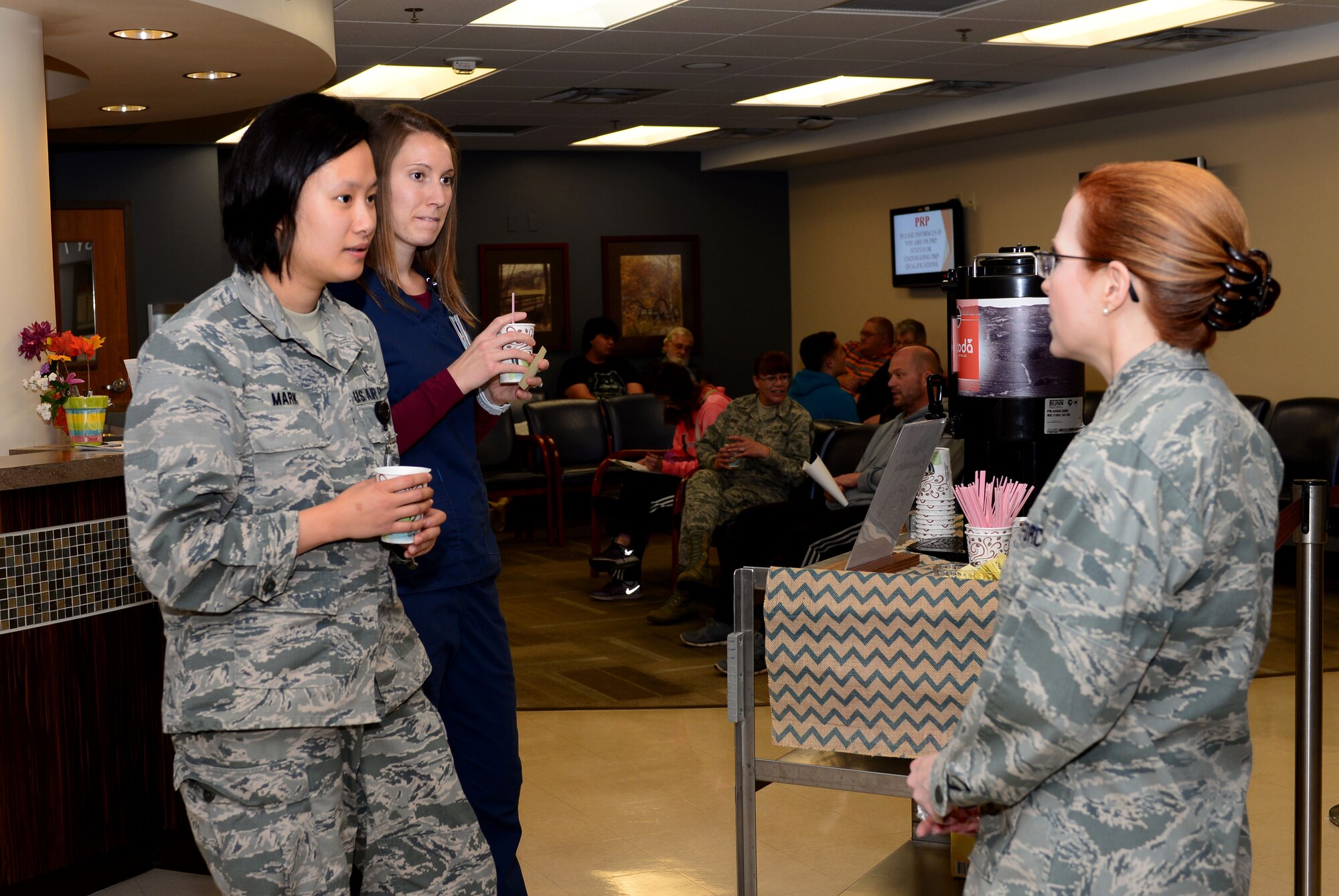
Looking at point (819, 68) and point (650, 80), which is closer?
point (819, 68)

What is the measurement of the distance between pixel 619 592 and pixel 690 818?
324 cm

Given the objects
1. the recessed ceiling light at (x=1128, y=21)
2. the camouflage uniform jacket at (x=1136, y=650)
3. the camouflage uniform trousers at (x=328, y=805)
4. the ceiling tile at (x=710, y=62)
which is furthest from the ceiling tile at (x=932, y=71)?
the camouflage uniform jacket at (x=1136, y=650)

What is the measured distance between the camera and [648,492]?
7.15 meters

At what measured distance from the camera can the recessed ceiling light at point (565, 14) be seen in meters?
6.48

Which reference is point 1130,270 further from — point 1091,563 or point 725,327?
point 725,327

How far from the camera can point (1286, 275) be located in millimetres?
8273

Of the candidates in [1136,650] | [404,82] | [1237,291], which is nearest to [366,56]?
[404,82]

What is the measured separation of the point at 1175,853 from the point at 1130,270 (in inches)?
23.7

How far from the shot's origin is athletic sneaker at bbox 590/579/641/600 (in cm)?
690

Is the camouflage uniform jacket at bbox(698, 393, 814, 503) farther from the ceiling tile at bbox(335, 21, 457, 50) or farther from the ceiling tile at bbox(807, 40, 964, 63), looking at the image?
the ceiling tile at bbox(335, 21, 457, 50)

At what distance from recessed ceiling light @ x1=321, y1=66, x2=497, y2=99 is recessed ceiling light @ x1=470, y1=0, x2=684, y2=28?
4.08 feet

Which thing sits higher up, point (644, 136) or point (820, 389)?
point (644, 136)

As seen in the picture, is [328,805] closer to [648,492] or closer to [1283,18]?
[648,492]

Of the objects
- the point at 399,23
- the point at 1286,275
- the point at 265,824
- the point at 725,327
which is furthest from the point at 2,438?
the point at 725,327
